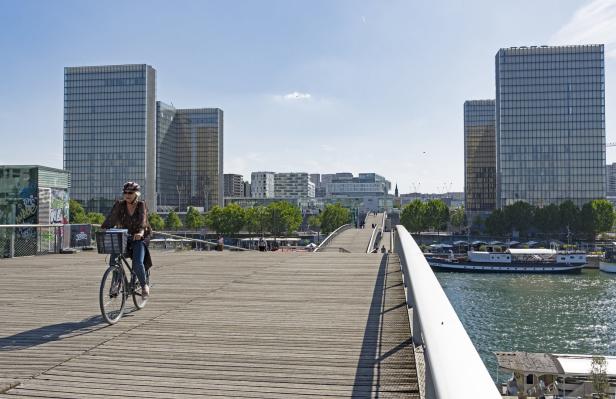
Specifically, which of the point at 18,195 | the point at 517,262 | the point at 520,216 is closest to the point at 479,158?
the point at 520,216

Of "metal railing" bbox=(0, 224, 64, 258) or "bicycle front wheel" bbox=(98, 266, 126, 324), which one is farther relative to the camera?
"metal railing" bbox=(0, 224, 64, 258)

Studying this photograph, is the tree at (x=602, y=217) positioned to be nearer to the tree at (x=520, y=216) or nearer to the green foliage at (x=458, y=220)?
the tree at (x=520, y=216)

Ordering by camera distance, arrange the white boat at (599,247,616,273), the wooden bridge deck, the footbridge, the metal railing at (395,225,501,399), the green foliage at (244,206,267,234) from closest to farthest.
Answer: the metal railing at (395,225,501,399)
the footbridge
the wooden bridge deck
the white boat at (599,247,616,273)
the green foliage at (244,206,267,234)

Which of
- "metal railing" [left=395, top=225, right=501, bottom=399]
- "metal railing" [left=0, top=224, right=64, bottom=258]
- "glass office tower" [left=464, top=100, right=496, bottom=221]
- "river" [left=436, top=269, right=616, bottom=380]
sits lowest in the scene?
"river" [left=436, top=269, right=616, bottom=380]

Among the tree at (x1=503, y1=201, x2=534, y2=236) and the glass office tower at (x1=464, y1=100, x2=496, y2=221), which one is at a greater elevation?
the glass office tower at (x1=464, y1=100, x2=496, y2=221)

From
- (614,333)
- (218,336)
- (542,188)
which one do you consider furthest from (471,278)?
(542,188)

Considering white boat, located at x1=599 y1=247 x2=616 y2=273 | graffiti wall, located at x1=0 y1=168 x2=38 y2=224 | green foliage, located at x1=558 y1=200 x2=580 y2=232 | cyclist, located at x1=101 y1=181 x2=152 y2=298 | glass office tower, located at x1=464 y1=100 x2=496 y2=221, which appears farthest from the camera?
glass office tower, located at x1=464 y1=100 x2=496 y2=221

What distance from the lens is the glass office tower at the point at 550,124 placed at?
12431 cm

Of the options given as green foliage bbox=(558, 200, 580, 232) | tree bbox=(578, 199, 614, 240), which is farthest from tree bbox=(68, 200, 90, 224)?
tree bbox=(578, 199, 614, 240)

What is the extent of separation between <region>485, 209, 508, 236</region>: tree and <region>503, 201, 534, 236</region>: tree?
3.05 ft

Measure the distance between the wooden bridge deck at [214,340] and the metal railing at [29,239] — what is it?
6147mm

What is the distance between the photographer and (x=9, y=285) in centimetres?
1013

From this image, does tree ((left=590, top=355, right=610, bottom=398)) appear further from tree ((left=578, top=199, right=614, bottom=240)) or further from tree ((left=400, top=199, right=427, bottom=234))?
tree ((left=400, top=199, right=427, bottom=234))

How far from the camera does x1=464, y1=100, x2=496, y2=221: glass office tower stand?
160 metres
